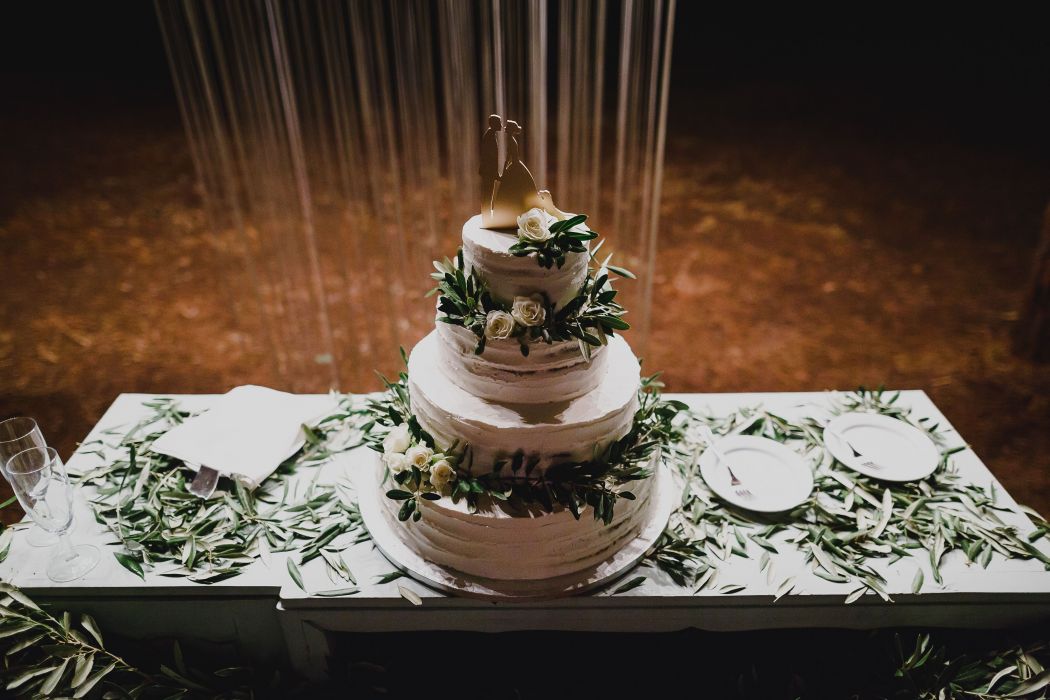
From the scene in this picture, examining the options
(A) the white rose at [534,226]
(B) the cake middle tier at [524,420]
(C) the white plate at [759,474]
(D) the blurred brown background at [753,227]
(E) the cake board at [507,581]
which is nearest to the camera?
(A) the white rose at [534,226]

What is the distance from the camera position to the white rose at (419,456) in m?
1.69

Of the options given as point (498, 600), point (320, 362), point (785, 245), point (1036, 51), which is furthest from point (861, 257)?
point (1036, 51)

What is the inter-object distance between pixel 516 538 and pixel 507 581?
129mm

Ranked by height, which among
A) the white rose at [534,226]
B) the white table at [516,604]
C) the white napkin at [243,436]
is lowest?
the white table at [516,604]

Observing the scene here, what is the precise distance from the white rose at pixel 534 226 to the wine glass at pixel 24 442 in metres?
1.20

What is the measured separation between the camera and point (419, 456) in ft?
5.55

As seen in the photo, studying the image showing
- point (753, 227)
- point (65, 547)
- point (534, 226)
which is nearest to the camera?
point (534, 226)

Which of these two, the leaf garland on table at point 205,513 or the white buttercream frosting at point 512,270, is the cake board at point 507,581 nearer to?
the leaf garland on table at point 205,513

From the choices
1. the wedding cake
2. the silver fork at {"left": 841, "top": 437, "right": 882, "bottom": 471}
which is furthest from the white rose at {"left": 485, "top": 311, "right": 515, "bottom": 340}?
the silver fork at {"left": 841, "top": 437, "right": 882, "bottom": 471}

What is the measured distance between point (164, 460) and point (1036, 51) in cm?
802

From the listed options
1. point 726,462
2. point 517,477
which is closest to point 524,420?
point 517,477

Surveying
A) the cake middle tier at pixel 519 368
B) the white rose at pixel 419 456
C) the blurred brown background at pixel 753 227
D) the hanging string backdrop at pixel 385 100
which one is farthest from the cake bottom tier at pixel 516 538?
the blurred brown background at pixel 753 227

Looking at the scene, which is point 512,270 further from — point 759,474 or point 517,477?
→ point 759,474

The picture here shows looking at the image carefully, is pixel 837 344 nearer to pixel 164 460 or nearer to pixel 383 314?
pixel 383 314
